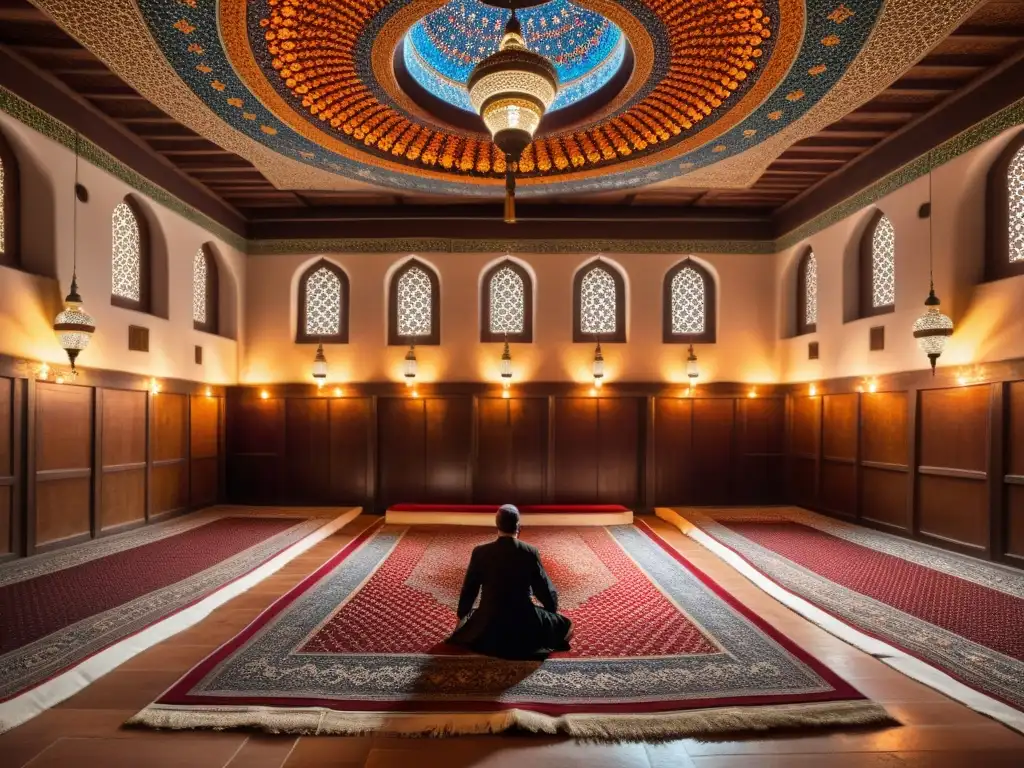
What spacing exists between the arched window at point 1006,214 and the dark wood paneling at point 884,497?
2.52m

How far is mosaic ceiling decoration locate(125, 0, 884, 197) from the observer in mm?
4711

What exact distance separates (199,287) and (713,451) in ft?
28.2

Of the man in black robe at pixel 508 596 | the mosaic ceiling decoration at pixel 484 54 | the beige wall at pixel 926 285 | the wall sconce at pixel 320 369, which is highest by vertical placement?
the mosaic ceiling decoration at pixel 484 54

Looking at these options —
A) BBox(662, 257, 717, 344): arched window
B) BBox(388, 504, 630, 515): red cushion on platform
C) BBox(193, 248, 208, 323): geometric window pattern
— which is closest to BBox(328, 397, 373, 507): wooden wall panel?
BBox(388, 504, 630, 515): red cushion on platform

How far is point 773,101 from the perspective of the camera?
19.1ft

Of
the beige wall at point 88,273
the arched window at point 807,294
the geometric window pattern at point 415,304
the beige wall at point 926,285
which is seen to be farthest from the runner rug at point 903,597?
the beige wall at point 88,273

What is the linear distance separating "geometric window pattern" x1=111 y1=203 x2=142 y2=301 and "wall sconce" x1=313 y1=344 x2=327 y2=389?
2609 mm

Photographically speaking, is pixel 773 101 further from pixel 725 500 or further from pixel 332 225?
pixel 332 225

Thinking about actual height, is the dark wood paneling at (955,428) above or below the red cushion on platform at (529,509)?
above

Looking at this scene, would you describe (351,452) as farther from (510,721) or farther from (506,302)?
(510,721)

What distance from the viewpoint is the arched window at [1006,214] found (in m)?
5.85

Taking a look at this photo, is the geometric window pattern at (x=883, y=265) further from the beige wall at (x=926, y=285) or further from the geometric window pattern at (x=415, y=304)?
the geometric window pattern at (x=415, y=304)

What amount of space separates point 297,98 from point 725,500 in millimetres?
8259

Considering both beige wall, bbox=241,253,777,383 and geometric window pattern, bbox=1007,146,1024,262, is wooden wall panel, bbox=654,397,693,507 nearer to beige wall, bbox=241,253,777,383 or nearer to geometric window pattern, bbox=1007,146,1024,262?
beige wall, bbox=241,253,777,383
